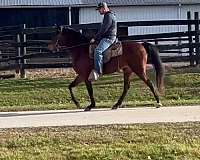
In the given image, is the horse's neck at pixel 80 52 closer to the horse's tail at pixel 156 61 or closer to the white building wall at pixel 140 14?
the horse's tail at pixel 156 61

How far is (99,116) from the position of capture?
1324 centimetres

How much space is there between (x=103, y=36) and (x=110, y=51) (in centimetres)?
47

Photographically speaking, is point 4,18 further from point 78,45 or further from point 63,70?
point 78,45

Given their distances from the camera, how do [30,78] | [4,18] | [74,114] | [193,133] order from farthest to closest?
[4,18]
[30,78]
[74,114]
[193,133]

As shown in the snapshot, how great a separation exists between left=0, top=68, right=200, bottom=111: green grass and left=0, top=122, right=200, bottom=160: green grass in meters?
3.77

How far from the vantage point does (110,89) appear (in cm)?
1817

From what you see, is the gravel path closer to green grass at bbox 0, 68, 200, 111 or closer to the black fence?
green grass at bbox 0, 68, 200, 111

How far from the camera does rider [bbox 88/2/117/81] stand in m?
13.9

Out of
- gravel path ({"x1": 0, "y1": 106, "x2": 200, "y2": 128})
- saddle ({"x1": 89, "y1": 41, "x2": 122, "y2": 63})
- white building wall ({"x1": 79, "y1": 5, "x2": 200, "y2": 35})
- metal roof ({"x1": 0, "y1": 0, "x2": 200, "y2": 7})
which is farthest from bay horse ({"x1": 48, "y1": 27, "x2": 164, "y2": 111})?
white building wall ({"x1": 79, "y1": 5, "x2": 200, "y2": 35})

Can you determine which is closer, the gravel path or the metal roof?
the gravel path

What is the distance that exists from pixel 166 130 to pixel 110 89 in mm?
7092

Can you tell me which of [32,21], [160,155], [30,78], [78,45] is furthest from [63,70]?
[160,155]

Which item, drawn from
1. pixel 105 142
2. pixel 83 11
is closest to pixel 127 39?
pixel 105 142

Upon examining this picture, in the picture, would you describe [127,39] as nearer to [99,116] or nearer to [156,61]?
[156,61]
